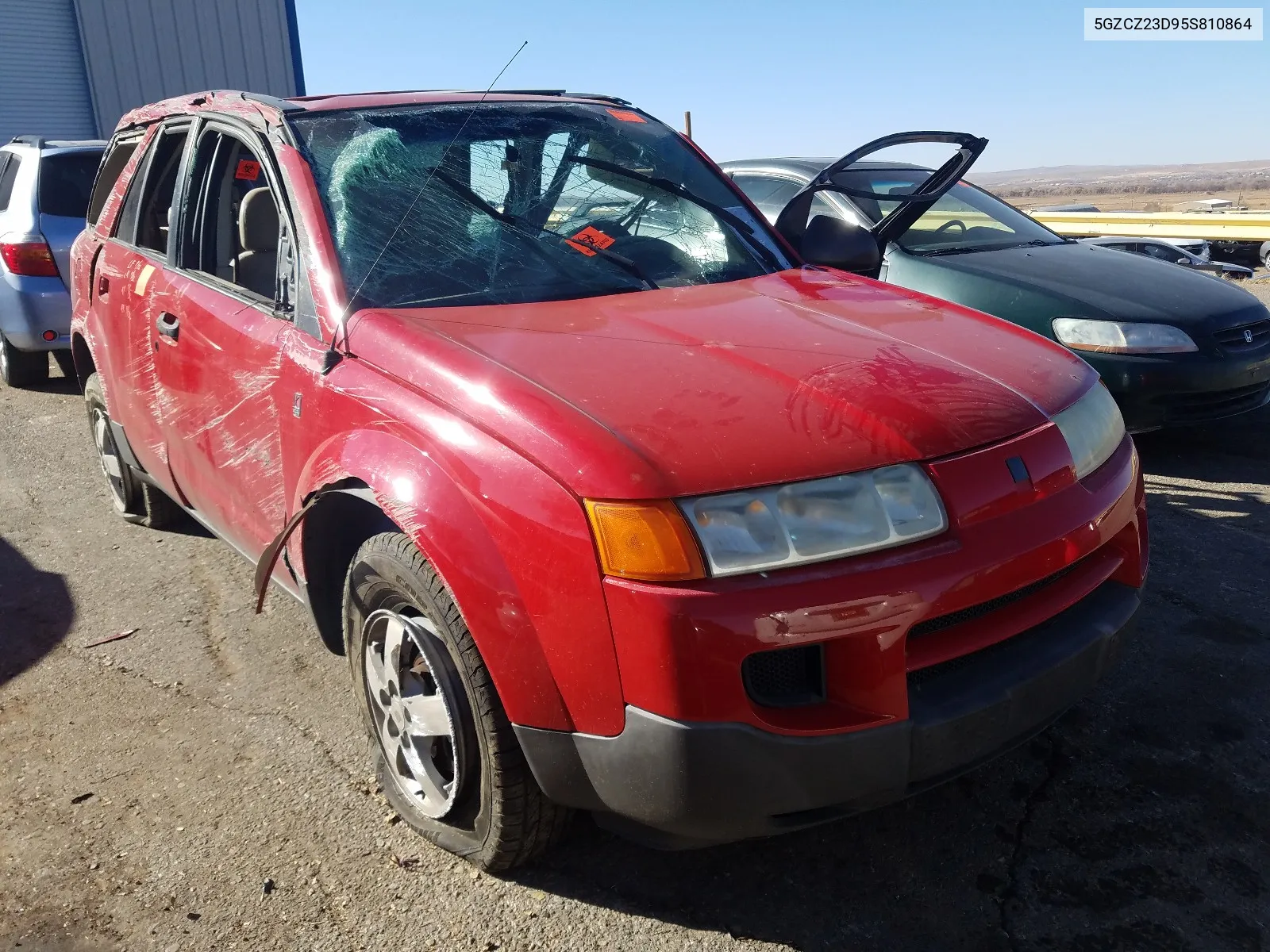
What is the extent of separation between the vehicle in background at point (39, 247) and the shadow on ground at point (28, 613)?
3.06 metres

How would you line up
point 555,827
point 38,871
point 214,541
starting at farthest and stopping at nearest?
1. point 214,541
2. point 38,871
3. point 555,827

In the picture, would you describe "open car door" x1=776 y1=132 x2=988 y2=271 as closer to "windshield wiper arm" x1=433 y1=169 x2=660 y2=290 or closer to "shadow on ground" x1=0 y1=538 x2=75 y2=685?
"windshield wiper arm" x1=433 y1=169 x2=660 y2=290

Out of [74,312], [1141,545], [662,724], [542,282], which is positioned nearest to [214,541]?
[74,312]

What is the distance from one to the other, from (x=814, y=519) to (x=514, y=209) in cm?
150

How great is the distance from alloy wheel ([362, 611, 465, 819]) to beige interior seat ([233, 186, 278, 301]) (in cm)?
112

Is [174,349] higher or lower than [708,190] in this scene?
lower

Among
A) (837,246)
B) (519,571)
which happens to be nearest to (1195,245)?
(837,246)

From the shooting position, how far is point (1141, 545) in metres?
2.43

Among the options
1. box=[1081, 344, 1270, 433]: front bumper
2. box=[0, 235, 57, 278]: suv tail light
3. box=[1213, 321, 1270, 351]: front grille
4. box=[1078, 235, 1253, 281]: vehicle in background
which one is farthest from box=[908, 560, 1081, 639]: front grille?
→ box=[1078, 235, 1253, 281]: vehicle in background

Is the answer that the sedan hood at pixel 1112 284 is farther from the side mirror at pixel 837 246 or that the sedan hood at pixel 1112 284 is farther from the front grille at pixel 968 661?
the front grille at pixel 968 661

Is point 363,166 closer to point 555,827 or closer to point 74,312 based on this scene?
point 555,827

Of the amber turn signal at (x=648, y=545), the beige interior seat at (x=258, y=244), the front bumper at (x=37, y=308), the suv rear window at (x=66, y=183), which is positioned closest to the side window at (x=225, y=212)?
the beige interior seat at (x=258, y=244)

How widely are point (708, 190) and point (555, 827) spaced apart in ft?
7.10

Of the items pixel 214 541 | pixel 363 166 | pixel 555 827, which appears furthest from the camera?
pixel 214 541
